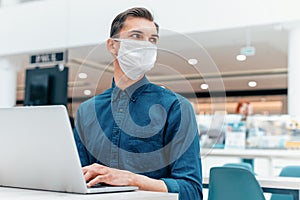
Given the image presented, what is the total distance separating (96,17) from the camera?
7.66 meters

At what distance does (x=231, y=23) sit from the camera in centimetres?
634

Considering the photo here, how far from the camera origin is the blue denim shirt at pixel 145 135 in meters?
1.24

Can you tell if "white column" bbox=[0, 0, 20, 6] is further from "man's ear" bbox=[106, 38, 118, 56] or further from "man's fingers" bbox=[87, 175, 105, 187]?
"man's fingers" bbox=[87, 175, 105, 187]

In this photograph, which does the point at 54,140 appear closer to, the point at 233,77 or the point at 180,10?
the point at 180,10

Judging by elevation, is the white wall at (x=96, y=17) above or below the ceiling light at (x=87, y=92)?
above

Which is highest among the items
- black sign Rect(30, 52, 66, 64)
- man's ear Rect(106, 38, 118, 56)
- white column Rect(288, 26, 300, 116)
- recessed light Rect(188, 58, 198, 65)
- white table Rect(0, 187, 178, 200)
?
black sign Rect(30, 52, 66, 64)

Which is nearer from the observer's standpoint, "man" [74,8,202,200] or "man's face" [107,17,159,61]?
"man" [74,8,202,200]

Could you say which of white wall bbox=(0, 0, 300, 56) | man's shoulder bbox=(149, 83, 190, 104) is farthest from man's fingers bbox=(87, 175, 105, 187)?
white wall bbox=(0, 0, 300, 56)

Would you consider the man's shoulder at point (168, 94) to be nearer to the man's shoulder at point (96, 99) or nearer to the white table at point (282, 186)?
the man's shoulder at point (96, 99)

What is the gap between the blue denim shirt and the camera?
1242 millimetres

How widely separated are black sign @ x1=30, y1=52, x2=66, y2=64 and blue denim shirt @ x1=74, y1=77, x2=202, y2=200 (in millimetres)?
6571

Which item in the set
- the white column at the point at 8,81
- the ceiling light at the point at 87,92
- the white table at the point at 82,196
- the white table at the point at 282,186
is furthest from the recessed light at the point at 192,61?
the white column at the point at 8,81

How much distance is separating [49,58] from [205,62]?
707 cm

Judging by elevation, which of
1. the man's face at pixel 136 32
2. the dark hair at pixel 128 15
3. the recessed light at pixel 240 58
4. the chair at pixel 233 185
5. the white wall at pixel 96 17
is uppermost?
the white wall at pixel 96 17
